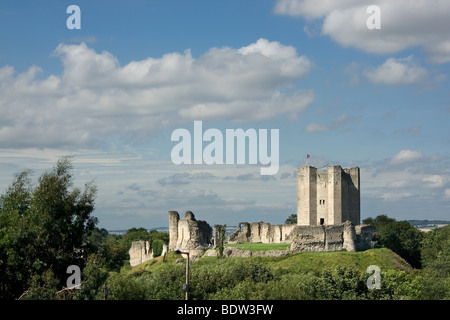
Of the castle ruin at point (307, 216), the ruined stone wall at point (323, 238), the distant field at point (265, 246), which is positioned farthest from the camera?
the castle ruin at point (307, 216)

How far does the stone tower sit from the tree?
39417 millimetres

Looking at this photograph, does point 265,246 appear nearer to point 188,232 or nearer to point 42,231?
point 188,232

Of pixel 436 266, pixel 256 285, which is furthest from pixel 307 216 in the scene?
pixel 256 285

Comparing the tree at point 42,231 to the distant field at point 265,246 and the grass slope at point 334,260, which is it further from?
the distant field at point 265,246

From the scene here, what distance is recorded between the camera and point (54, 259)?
119 feet

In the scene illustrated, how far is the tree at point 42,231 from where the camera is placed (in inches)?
1394

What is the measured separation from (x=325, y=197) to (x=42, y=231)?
4345cm

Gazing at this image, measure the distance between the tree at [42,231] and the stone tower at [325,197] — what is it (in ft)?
129

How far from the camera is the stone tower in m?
72.9

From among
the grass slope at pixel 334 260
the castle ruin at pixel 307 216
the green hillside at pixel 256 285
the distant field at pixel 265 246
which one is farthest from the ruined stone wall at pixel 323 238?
the green hillside at pixel 256 285

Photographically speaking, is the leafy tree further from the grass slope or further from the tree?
the tree

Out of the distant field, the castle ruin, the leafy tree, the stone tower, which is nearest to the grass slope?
the leafy tree
